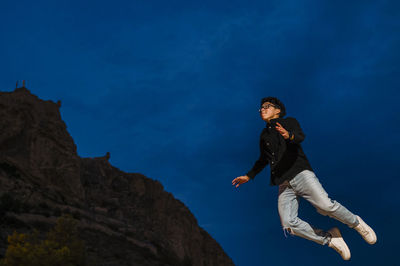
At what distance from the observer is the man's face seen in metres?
6.55

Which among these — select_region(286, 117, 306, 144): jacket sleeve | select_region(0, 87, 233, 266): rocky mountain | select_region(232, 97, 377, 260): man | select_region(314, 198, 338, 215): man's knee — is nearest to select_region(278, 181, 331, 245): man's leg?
select_region(232, 97, 377, 260): man

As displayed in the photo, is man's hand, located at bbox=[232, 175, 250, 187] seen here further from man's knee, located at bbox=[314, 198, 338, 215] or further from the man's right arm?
man's knee, located at bbox=[314, 198, 338, 215]

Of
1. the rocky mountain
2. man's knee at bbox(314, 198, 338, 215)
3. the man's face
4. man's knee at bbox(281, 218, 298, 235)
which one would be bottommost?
man's knee at bbox(281, 218, 298, 235)

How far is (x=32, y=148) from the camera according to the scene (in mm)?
37656

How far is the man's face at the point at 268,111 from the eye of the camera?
6.55m

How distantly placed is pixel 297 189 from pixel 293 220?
48cm

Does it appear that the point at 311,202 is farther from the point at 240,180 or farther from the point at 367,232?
the point at 240,180

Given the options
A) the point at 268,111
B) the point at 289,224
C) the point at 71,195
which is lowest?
the point at 289,224

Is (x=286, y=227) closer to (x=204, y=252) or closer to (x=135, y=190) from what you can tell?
(x=135, y=190)

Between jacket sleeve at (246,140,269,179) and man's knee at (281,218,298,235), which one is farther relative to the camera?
jacket sleeve at (246,140,269,179)

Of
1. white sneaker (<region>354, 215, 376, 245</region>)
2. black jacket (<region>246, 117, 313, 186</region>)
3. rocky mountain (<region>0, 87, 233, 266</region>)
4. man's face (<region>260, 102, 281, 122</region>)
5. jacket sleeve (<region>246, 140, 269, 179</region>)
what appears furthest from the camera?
rocky mountain (<region>0, 87, 233, 266</region>)

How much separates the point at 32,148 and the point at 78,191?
6690 mm

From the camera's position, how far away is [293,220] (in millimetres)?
5953

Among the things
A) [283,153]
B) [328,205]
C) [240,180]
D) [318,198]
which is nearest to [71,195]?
[240,180]
